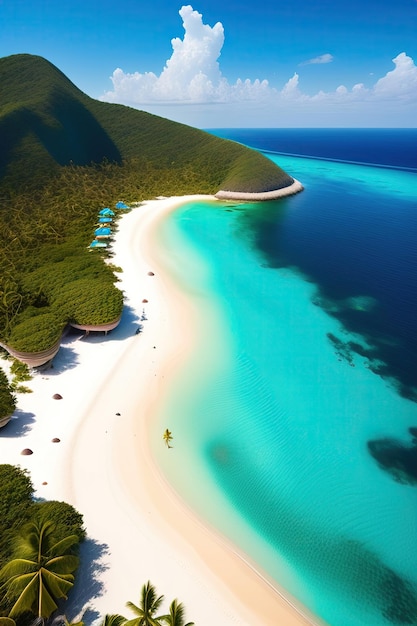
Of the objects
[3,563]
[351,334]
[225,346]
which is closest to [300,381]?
[225,346]

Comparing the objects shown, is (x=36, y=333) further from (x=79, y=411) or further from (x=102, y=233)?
(x=102, y=233)

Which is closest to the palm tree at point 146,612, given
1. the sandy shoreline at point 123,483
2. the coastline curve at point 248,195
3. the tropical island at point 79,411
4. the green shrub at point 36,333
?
the tropical island at point 79,411

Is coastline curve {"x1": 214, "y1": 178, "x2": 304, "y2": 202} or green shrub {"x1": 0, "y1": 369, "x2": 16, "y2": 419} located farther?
coastline curve {"x1": 214, "y1": 178, "x2": 304, "y2": 202}

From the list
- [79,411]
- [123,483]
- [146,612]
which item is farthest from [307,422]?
[79,411]

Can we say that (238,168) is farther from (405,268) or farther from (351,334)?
(351,334)

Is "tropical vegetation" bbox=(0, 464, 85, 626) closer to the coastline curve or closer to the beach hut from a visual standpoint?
the beach hut

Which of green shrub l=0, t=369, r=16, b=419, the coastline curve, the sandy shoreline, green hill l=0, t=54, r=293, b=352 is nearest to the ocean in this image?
the sandy shoreline
